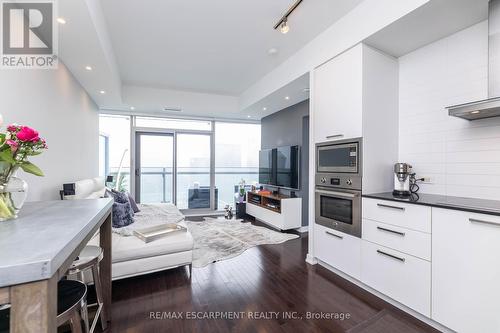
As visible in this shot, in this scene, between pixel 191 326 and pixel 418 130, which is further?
pixel 418 130

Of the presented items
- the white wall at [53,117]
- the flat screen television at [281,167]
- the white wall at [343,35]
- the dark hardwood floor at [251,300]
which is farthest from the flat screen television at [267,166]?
the white wall at [53,117]

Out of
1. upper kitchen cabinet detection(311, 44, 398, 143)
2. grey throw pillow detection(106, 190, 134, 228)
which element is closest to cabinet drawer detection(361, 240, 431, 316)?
upper kitchen cabinet detection(311, 44, 398, 143)

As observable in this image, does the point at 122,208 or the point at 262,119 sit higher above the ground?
the point at 262,119

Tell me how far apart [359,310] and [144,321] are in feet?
5.91

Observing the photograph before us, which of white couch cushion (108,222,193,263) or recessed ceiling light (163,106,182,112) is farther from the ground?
recessed ceiling light (163,106,182,112)

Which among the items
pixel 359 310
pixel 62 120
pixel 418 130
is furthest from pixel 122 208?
pixel 418 130

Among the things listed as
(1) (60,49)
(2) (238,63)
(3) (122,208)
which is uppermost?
(2) (238,63)

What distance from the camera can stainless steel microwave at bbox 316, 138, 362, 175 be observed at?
229cm

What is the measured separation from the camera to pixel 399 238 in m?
1.90

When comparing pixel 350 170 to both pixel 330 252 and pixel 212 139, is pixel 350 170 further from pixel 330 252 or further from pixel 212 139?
pixel 212 139

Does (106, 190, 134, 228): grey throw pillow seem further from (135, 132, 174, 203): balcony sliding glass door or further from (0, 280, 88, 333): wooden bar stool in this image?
(135, 132, 174, 203): balcony sliding glass door

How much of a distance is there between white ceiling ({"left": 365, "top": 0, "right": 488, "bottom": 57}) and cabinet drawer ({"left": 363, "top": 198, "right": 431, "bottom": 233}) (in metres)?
1.60

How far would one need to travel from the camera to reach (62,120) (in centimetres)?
272

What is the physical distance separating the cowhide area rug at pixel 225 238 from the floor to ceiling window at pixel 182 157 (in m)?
1.26
